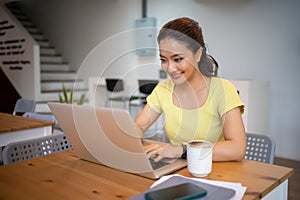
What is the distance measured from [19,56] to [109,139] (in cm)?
597

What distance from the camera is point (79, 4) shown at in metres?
6.70

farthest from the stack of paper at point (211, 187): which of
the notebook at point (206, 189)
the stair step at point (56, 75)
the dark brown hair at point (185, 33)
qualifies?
the stair step at point (56, 75)

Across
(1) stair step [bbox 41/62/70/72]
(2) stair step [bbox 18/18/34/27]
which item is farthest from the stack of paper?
(2) stair step [bbox 18/18/34/27]

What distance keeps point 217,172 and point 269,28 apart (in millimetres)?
3514

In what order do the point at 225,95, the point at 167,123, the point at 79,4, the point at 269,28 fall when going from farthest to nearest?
the point at 79,4
the point at 269,28
the point at 167,123
the point at 225,95

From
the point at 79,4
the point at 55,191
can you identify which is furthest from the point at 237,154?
the point at 79,4

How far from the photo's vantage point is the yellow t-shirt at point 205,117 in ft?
4.14

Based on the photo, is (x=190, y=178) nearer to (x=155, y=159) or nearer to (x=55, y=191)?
(x=155, y=159)

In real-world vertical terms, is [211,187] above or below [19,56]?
below

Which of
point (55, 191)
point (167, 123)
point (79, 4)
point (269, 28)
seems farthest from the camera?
point (79, 4)

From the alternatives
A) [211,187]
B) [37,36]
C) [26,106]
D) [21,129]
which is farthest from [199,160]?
[37,36]

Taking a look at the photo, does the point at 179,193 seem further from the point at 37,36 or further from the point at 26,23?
the point at 26,23

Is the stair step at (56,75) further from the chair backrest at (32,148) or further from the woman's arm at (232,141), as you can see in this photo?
the woman's arm at (232,141)

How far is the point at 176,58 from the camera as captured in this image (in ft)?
3.95
